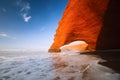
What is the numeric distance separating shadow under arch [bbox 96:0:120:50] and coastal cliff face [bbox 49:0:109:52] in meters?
0.61

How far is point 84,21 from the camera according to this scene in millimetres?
20812

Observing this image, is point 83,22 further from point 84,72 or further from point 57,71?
point 84,72

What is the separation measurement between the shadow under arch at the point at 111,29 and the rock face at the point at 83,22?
455 mm

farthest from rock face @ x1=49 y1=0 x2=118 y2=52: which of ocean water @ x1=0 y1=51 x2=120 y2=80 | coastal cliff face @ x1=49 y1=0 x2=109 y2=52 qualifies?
ocean water @ x1=0 y1=51 x2=120 y2=80

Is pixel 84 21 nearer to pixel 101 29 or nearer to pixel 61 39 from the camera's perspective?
pixel 101 29

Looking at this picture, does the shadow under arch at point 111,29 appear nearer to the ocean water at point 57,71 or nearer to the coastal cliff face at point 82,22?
the coastal cliff face at point 82,22

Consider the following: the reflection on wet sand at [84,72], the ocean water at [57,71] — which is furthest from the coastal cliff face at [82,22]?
the reflection on wet sand at [84,72]

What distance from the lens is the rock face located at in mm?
18656

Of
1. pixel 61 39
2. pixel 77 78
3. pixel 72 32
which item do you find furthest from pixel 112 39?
pixel 77 78

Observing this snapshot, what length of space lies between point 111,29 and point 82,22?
185 inches

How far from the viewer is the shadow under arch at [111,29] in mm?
16700

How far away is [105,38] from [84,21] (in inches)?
170

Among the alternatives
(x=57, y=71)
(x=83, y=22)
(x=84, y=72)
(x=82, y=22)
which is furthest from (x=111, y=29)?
(x=57, y=71)

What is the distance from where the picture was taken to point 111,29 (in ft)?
59.9
